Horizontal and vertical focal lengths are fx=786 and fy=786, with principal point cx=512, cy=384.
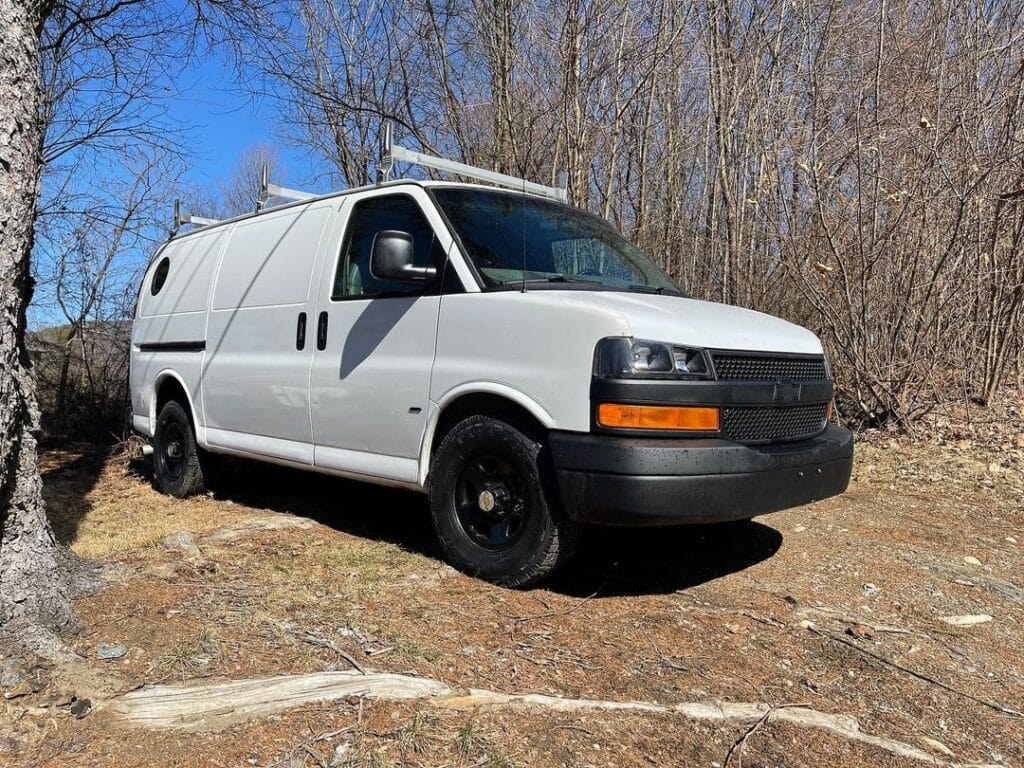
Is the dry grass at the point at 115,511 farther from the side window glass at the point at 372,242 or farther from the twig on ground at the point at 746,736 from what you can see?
the twig on ground at the point at 746,736

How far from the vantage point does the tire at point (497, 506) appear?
3443 millimetres

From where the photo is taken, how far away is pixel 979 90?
736 cm

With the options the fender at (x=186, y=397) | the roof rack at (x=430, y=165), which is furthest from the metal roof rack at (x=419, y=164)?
the fender at (x=186, y=397)

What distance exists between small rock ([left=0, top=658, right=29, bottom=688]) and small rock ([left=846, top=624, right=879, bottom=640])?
→ 10.3 feet

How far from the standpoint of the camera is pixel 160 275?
6.68 metres

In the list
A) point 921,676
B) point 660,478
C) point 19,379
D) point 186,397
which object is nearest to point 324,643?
point 660,478

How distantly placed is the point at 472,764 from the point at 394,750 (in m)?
0.24

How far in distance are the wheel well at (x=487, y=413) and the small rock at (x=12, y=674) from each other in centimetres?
194

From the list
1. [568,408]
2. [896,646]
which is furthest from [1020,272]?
[568,408]

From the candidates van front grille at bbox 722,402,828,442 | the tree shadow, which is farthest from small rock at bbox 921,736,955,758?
the tree shadow

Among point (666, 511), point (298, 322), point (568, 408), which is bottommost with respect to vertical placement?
point (666, 511)

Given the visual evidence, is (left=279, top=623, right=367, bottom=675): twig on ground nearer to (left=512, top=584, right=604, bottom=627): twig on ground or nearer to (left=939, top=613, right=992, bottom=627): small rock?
(left=512, top=584, right=604, bottom=627): twig on ground

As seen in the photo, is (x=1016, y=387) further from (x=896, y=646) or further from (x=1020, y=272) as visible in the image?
(x=896, y=646)

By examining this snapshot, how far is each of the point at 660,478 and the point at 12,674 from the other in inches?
94.9
